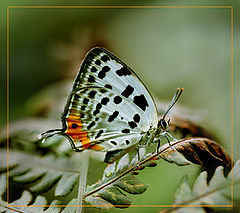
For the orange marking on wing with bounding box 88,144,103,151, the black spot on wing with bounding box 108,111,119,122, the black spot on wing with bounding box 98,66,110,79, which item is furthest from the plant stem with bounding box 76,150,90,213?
the black spot on wing with bounding box 98,66,110,79

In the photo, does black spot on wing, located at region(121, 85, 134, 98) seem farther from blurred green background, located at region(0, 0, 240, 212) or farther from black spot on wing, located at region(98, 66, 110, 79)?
blurred green background, located at region(0, 0, 240, 212)

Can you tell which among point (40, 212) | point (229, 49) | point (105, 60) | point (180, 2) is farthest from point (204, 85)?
point (40, 212)

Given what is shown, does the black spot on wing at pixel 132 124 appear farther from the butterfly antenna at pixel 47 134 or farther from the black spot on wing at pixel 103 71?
the butterfly antenna at pixel 47 134

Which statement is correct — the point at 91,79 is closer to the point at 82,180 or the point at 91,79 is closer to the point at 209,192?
the point at 82,180

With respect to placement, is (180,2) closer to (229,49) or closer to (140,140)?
(229,49)

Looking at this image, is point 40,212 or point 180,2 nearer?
point 40,212

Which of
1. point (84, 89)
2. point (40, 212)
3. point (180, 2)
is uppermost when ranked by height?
point (180, 2)

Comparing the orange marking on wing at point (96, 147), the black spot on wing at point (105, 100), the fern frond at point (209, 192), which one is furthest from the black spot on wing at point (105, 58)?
the fern frond at point (209, 192)

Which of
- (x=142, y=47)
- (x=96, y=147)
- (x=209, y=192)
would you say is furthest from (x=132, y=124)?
(x=142, y=47)
